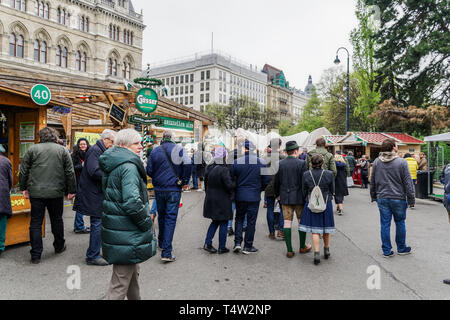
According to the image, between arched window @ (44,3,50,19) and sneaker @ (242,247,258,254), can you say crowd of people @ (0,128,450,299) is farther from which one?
arched window @ (44,3,50,19)

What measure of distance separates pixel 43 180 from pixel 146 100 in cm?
553

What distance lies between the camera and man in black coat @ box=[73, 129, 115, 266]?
4770 mm

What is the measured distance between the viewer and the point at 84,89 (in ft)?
33.5

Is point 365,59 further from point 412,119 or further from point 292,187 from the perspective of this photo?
point 292,187

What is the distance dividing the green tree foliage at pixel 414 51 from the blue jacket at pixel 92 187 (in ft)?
69.0

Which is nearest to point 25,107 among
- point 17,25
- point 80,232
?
point 80,232

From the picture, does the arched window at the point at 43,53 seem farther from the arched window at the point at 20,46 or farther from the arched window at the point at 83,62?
the arched window at the point at 83,62

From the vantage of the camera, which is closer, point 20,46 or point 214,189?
point 214,189

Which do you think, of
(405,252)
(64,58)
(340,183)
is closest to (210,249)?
(405,252)

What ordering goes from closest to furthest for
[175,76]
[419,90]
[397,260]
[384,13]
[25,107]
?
1. [397,260]
2. [25,107]
3. [419,90]
4. [384,13]
5. [175,76]

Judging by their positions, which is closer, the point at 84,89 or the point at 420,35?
the point at 84,89

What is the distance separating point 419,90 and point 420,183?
37.2 feet

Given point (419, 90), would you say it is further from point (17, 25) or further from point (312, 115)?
point (17, 25)

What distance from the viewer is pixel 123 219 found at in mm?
2912
